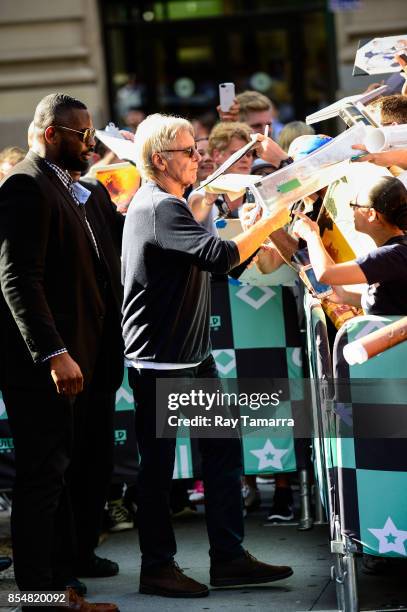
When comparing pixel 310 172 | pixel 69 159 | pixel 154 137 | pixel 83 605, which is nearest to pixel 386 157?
pixel 310 172

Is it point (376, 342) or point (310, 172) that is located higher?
point (310, 172)

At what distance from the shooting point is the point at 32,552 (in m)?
4.29

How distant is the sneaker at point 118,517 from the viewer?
5.81 meters

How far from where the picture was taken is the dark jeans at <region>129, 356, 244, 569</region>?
15.2 feet

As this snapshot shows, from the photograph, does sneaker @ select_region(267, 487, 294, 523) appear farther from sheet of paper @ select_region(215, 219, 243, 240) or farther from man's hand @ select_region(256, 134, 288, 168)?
man's hand @ select_region(256, 134, 288, 168)

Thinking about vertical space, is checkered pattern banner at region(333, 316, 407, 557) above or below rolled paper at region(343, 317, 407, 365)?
below

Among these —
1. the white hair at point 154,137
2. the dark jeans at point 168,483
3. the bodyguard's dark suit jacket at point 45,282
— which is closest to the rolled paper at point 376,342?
the dark jeans at point 168,483

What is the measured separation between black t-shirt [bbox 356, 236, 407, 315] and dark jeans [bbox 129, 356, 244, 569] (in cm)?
84

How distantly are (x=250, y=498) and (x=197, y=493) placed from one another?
48 centimetres

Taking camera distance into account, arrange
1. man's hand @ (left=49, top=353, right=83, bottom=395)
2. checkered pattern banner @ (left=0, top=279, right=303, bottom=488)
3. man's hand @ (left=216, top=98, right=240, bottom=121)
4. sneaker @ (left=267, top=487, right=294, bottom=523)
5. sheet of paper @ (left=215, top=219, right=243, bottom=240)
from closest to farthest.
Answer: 1. man's hand @ (left=49, top=353, right=83, bottom=395)
2. sheet of paper @ (left=215, top=219, right=243, bottom=240)
3. checkered pattern banner @ (left=0, top=279, right=303, bottom=488)
4. sneaker @ (left=267, top=487, right=294, bottom=523)
5. man's hand @ (left=216, top=98, right=240, bottom=121)

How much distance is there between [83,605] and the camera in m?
4.36

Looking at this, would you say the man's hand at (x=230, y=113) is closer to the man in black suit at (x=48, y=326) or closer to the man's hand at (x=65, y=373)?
the man in black suit at (x=48, y=326)

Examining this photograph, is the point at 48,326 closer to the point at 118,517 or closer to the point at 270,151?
the point at 270,151

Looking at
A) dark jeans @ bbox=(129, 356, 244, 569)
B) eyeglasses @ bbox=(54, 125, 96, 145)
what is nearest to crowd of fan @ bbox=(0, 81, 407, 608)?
eyeglasses @ bbox=(54, 125, 96, 145)
